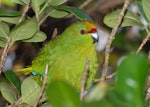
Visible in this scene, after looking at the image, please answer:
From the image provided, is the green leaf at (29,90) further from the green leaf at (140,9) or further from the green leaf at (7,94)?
the green leaf at (140,9)

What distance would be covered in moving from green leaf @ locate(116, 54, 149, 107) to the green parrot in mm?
759

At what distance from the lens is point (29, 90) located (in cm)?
143

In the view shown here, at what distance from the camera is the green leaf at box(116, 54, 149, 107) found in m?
0.64

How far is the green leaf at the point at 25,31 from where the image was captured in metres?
1.36

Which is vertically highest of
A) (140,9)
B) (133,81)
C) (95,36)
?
(133,81)

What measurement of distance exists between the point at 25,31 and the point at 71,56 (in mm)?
207

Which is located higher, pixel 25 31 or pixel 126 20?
pixel 25 31

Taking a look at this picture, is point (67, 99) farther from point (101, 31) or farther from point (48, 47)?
point (101, 31)

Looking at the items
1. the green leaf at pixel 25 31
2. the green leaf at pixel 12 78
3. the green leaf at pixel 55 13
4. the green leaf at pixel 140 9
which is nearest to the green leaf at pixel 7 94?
the green leaf at pixel 12 78

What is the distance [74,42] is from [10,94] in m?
0.33

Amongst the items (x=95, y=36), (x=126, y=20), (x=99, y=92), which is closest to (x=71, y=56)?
(x=95, y=36)

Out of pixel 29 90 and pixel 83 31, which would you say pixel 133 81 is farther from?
pixel 83 31

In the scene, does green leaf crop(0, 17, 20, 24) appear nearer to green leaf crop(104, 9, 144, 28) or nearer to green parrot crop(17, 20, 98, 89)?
green parrot crop(17, 20, 98, 89)

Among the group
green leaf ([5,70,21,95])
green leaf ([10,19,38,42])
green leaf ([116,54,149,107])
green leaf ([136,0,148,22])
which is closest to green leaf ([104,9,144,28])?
green leaf ([136,0,148,22])
